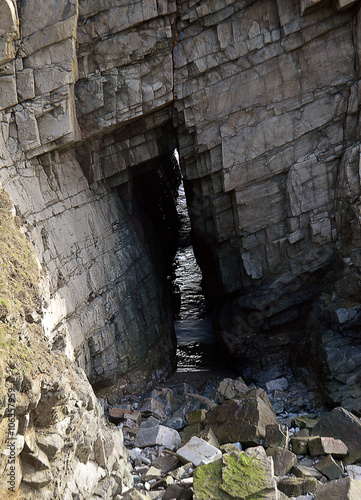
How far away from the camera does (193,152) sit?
14836 mm

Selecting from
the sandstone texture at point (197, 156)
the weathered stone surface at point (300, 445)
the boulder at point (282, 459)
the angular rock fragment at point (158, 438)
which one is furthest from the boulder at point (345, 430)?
the angular rock fragment at point (158, 438)

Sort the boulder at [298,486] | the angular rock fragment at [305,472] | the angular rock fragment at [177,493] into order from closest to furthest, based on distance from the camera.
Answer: the angular rock fragment at [177,493] → the boulder at [298,486] → the angular rock fragment at [305,472]

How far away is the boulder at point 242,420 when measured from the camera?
10.1 meters

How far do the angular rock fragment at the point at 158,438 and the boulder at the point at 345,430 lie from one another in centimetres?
295

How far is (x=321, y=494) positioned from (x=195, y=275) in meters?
16.2

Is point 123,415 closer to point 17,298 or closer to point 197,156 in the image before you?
point 17,298

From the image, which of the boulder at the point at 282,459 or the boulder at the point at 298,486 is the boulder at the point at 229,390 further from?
the boulder at the point at 298,486

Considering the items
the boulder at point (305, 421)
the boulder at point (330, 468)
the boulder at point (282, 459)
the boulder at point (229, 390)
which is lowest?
the boulder at point (330, 468)

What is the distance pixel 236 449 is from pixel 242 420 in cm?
77

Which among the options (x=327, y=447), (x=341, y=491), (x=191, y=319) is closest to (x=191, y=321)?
(x=191, y=319)

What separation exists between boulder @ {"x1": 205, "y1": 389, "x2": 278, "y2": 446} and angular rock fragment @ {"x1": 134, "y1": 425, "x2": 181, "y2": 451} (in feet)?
2.63

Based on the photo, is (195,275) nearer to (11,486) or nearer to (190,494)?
(190,494)

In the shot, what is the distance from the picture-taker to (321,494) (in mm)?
7637

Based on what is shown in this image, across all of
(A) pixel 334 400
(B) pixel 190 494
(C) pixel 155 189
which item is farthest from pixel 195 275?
(B) pixel 190 494
